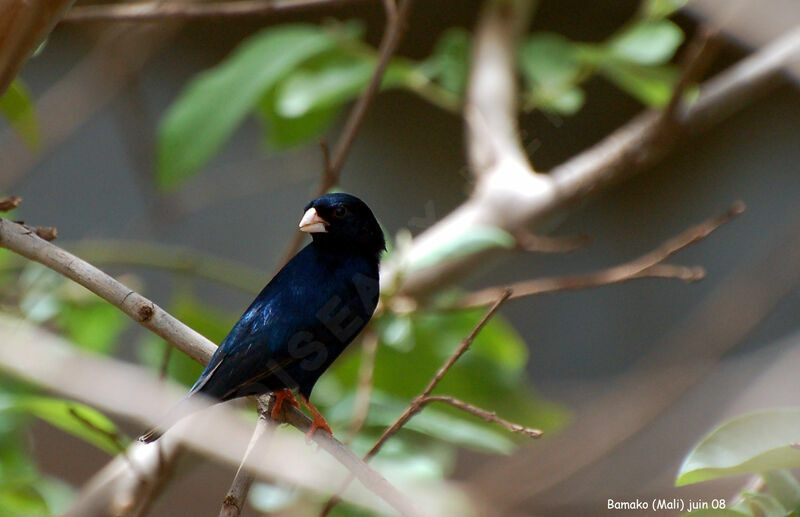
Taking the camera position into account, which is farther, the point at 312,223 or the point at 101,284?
the point at 312,223

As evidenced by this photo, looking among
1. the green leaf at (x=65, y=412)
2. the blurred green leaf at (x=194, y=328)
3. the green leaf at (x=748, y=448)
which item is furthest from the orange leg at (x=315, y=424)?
the green leaf at (x=748, y=448)

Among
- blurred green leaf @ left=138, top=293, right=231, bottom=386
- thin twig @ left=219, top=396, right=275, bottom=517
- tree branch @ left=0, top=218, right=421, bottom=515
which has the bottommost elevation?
thin twig @ left=219, top=396, right=275, bottom=517

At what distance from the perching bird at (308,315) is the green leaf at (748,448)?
75cm

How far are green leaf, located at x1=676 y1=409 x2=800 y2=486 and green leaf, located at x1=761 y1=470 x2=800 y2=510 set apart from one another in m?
0.03

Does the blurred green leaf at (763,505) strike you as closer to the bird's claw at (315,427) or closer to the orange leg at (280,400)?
the bird's claw at (315,427)

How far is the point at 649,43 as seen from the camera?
9.63 feet

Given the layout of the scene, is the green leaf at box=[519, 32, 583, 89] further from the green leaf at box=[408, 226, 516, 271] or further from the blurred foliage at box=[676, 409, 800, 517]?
the blurred foliage at box=[676, 409, 800, 517]

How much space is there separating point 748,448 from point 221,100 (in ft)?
6.44

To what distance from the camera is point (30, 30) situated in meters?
1.18

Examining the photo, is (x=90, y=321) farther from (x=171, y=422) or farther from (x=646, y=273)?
(x=646, y=273)

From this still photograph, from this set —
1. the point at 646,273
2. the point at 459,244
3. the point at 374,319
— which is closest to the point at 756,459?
the point at 646,273

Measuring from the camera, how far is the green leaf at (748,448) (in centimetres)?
141

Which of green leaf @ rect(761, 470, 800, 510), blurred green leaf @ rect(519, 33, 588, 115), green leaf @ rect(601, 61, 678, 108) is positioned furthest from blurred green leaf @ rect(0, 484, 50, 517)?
A: green leaf @ rect(601, 61, 678, 108)

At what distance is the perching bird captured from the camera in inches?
69.7
